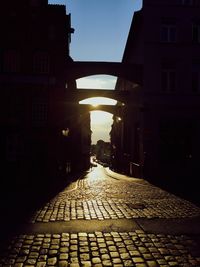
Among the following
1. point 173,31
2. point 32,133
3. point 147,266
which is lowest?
point 147,266

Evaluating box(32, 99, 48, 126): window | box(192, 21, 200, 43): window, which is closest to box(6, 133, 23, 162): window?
box(32, 99, 48, 126): window

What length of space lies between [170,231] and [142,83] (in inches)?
542

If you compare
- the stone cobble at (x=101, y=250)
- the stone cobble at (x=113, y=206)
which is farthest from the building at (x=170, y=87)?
the stone cobble at (x=101, y=250)

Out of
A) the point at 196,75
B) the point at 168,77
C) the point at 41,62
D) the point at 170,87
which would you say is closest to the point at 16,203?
the point at 41,62

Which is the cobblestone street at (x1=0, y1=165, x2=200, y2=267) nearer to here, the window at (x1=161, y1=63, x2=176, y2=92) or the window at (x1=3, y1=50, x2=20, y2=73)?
the window at (x1=161, y1=63, x2=176, y2=92)

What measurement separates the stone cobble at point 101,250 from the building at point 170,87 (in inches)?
481

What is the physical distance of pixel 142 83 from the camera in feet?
62.1

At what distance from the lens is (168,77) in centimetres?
1898

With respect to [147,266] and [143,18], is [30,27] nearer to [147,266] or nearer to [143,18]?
[143,18]

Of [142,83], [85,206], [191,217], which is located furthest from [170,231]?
[142,83]

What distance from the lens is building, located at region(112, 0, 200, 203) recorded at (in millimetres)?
18406

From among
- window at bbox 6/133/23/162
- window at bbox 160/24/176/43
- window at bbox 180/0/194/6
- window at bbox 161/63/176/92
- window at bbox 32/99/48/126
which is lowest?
window at bbox 6/133/23/162

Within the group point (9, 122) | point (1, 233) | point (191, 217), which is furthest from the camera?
point (9, 122)

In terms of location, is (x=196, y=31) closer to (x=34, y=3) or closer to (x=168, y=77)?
(x=168, y=77)
